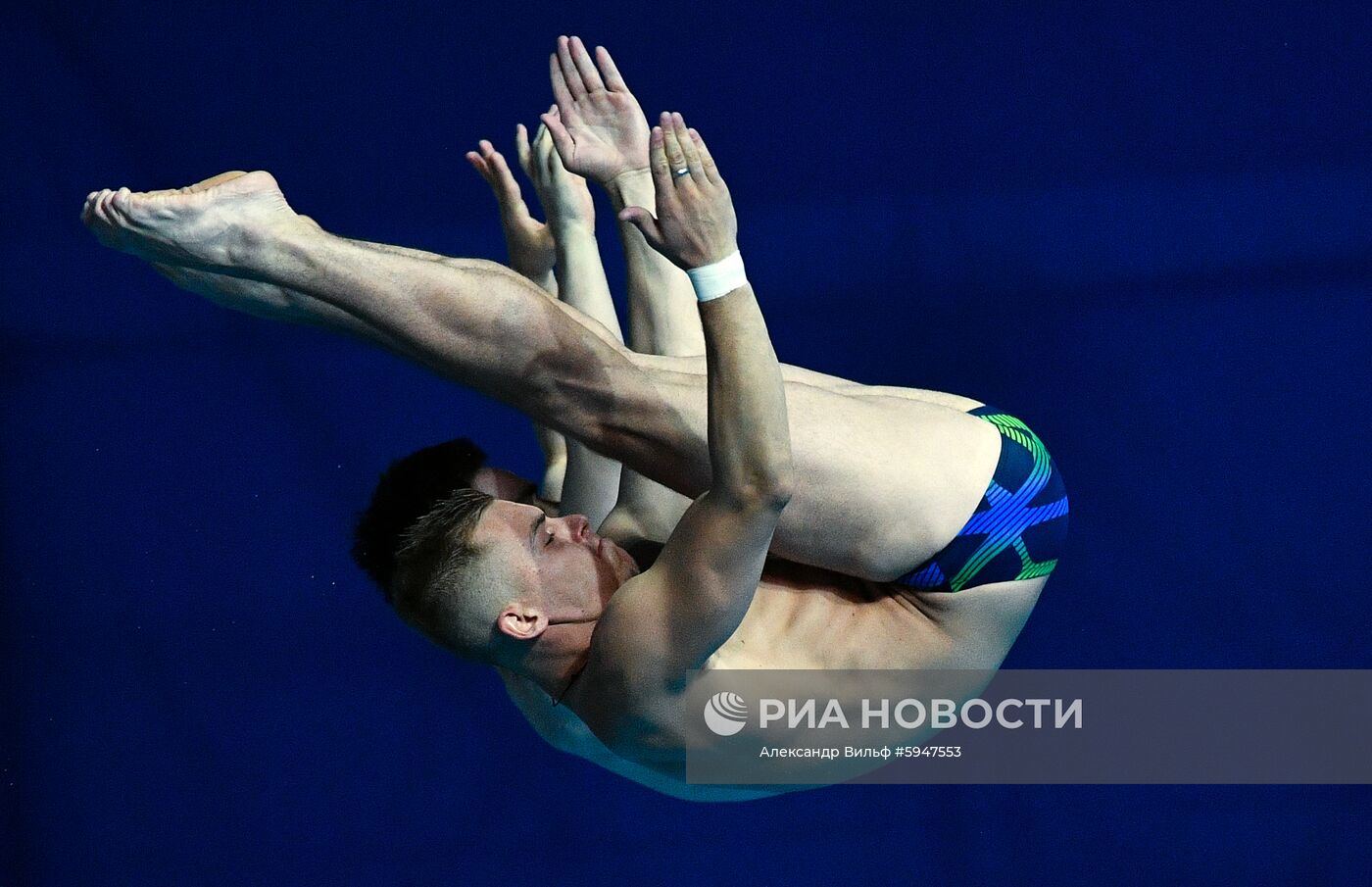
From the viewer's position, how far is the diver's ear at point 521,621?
1817 mm

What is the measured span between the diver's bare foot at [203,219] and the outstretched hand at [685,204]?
14.2 inches

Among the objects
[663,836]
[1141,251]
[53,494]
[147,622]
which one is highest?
[1141,251]

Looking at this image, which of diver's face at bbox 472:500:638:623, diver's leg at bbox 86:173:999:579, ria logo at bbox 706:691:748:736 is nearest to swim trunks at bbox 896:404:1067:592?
diver's leg at bbox 86:173:999:579

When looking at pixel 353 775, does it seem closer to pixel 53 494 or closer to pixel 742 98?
pixel 53 494

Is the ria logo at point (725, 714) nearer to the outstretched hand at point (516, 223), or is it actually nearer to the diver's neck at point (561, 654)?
the diver's neck at point (561, 654)

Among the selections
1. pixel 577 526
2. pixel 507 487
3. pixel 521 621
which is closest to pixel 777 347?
pixel 507 487

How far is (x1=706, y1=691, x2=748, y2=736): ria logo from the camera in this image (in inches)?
72.0

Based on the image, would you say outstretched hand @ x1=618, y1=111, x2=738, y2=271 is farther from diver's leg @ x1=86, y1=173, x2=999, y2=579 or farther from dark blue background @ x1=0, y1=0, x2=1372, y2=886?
dark blue background @ x1=0, y1=0, x2=1372, y2=886

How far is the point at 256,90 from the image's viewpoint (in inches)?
124

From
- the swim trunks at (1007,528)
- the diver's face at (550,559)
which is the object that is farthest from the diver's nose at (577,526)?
the swim trunks at (1007,528)

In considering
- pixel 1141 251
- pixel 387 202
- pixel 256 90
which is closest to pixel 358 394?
pixel 387 202

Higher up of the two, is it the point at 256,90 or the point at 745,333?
the point at 256,90

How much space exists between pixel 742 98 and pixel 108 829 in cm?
191

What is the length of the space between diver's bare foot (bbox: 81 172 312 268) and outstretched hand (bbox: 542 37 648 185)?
499 millimetres
